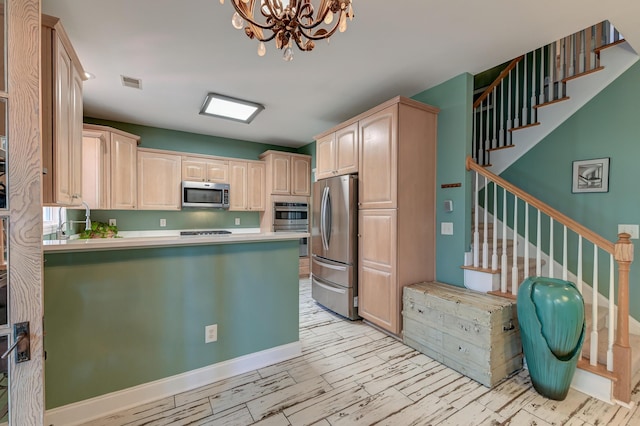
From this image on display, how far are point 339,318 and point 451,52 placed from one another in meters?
2.92

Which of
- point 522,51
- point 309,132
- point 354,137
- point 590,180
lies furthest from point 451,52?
point 309,132

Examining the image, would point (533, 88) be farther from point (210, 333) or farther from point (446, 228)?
point (210, 333)

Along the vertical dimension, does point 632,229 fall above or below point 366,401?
above

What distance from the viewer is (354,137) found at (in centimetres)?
310

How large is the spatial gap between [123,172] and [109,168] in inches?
7.8

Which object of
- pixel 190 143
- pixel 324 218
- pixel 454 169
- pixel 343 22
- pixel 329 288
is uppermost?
pixel 190 143

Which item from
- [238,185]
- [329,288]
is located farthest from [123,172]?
[329,288]

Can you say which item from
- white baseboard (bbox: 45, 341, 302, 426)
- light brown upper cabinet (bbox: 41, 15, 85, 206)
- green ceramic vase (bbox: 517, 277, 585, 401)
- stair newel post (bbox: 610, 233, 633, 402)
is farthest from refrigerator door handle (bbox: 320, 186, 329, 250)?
stair newel post (bbox: 610, 233, 633, 402)

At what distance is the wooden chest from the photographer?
6.51ft

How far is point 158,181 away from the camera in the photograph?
4.11m

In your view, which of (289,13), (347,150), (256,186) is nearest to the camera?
(289,13)

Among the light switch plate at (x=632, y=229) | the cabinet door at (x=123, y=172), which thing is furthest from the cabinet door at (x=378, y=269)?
the cabinet door at (x=123, y=172)

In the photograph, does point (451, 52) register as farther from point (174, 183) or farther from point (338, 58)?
point (174, 183)

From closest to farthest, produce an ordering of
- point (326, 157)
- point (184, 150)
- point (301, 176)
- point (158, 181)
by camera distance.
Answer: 1. point (326, 157)
2. point (158, 181)
3. point (184, 150)
4. point (301, 176)
